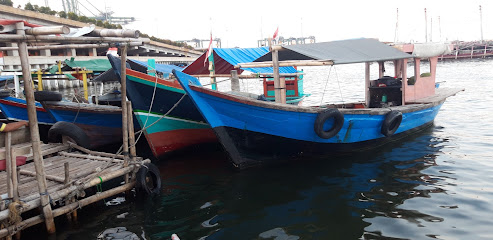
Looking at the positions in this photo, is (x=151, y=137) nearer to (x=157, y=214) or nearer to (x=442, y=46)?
(x=157, y=214)

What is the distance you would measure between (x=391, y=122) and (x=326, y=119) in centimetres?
194

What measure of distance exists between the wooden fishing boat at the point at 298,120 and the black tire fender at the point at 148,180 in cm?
138

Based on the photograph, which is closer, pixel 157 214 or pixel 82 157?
pixel 157 214

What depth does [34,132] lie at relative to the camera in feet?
17.3

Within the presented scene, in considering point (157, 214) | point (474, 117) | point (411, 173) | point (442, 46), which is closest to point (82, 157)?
point (157, 214)

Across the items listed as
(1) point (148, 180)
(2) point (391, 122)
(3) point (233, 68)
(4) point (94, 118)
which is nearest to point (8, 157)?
(1) point (148, 180)

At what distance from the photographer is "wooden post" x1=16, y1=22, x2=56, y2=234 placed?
16.8 ft

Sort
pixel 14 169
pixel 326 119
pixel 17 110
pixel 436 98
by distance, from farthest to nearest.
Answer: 1. pixel 17 110
2. pixel 436 98
3. pixel 326 119
4. pixel 14 169

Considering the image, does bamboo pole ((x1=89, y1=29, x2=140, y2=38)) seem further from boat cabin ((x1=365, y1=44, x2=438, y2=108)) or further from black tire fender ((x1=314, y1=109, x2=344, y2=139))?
boat cabin ((x1=365, y1=44, x2=438, y2=108))

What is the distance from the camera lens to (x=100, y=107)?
10.4m

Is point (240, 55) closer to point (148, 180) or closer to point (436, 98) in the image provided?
point (436, 98)

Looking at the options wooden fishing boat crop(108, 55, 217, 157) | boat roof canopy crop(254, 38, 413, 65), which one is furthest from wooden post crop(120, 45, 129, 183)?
boat roof canopy crop(254, 38, 413, 65)

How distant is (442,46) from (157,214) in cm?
909

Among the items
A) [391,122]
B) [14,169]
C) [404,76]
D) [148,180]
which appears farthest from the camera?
[404,76]
